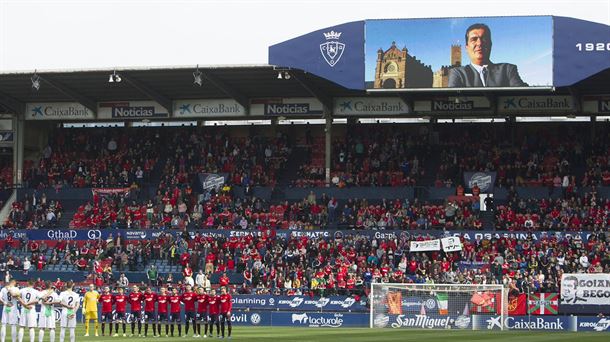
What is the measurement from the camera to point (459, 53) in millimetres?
51531

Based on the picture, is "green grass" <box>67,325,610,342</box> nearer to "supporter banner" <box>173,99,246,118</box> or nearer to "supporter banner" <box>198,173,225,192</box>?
"supporter banner" <box>198,173,225,192</box>

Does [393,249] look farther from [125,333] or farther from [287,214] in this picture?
[125,333]

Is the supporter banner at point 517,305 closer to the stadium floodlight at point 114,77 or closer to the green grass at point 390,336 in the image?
the green grass at point 390,336

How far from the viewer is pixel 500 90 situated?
51.5 m

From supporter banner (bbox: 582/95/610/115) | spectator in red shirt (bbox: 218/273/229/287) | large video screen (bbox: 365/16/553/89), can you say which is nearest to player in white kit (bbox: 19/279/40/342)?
spectator in red shirt (bbox: 218/273/229/287)

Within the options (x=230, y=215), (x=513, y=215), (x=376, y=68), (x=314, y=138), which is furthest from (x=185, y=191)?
(x=513, y=215)

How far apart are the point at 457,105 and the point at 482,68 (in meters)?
5.89

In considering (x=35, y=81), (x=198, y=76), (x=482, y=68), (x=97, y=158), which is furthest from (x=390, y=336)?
(x=97, y=158)

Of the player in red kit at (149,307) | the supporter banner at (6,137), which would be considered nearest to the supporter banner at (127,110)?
the supporter banner at (6,137)

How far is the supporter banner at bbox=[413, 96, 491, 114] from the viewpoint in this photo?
56969 mm

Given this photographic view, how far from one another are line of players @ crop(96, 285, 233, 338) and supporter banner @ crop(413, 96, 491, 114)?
2180 centimetres

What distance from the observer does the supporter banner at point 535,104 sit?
56.0 m

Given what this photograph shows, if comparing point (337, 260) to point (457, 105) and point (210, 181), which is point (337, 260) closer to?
point (457, 105)

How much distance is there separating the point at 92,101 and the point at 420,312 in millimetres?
25495
